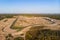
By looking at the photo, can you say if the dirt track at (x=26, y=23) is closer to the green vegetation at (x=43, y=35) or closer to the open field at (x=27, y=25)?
the open field at (x=27, y=25)

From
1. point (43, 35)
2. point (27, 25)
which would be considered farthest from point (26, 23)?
point (43, 35)

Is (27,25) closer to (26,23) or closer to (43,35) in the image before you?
(26,23)

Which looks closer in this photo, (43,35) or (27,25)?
(43,35)

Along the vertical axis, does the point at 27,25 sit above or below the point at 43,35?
above

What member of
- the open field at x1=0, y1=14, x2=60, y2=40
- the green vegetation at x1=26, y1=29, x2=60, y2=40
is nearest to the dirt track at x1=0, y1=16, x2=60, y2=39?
the open field at x1=0, y1=14, x2=60, y2=40

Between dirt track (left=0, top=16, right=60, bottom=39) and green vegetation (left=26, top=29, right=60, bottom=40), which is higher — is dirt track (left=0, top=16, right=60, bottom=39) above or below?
above

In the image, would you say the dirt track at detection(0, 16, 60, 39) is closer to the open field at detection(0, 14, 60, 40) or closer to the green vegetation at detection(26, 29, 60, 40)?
the open field at detection(0, 14, 60, 40)

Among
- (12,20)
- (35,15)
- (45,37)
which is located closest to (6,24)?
(12,20)

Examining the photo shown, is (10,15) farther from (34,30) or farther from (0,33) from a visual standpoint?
(34,30)
